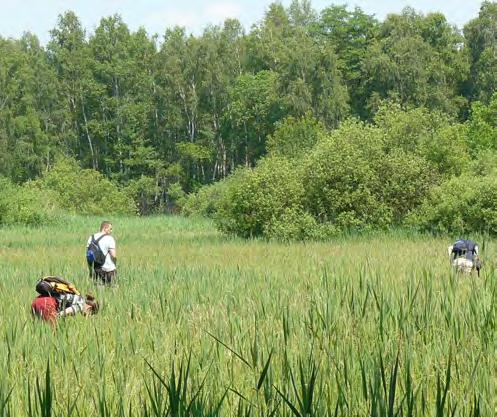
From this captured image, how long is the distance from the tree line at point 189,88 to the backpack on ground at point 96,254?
44243mm

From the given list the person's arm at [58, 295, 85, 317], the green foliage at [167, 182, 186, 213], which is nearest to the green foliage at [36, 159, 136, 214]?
the green foliage at [167, 182, 186, 213]

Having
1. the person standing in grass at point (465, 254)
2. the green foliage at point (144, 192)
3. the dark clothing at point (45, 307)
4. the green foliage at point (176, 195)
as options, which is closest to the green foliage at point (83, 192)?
the green foliage at point (144, 192)

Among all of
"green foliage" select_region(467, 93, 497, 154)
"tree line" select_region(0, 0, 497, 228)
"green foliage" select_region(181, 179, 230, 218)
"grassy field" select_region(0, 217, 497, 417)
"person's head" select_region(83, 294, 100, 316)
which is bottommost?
"person's head" select_region(83, 294, 100, 316)

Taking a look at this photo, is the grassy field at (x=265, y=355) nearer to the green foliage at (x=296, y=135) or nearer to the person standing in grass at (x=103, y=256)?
the person standing in grass at (x=103, y=256)

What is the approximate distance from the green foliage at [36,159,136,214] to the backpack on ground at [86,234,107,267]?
3936cm

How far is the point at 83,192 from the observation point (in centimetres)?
5194

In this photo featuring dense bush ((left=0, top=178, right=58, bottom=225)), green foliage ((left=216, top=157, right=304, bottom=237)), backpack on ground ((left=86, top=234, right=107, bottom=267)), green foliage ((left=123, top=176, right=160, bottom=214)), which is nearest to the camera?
backpack on ground ((left=86, top=234, right=107, bottom=267))

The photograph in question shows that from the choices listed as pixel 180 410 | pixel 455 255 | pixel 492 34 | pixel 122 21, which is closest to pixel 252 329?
pixel 180 410

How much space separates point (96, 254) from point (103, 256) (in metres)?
0.09

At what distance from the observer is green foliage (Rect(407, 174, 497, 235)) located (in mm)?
19781

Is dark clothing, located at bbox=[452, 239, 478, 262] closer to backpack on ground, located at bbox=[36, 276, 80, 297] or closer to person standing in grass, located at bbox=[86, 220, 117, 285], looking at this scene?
person standing in grass, located at bbox=[86, 220, 117, 285]

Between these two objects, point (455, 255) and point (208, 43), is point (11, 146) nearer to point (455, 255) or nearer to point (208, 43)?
point (208, 43)

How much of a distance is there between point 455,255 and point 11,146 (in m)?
54.1

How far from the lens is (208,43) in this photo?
62531 mm
